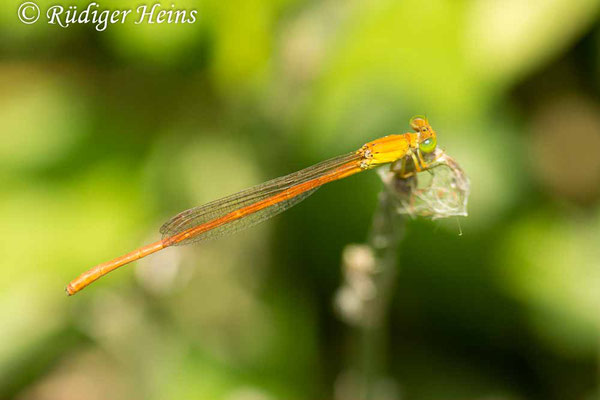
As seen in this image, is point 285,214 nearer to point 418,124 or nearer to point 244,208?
point 244,208

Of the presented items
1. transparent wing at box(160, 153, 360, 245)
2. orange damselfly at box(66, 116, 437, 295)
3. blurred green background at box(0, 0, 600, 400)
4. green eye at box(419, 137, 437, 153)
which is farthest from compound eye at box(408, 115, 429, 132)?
blurred green background at box(0, 0, 600, 400)

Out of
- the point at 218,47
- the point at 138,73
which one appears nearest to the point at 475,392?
the point at 218,47

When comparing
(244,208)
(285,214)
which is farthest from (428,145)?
(285,214)

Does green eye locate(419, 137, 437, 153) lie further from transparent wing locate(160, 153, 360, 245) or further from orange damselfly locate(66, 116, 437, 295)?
transparent wing locate(160, 153, 360, 245)

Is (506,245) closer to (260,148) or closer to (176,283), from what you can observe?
(260,148)

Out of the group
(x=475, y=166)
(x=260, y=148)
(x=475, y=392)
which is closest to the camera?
(x=475, y=166)

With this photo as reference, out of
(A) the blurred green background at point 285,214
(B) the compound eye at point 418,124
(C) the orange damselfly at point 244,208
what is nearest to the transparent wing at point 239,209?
(C) the orange damselfly at point 244,208

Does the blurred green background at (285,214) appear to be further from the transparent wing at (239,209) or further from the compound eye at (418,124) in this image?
the compound eye at (418,124)
